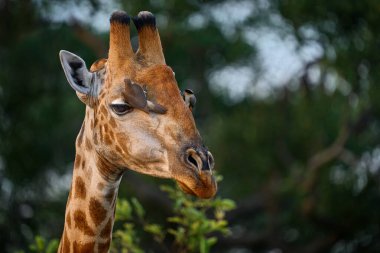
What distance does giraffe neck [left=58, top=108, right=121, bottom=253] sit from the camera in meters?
4.67

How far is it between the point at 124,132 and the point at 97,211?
1.52 feet

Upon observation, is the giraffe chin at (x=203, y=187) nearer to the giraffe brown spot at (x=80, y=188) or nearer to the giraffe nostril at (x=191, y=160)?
the giraffe nostril at (x=191, y=160)

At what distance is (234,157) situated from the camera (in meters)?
22.9

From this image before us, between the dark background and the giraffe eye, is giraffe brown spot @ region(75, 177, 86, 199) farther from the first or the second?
the dark background

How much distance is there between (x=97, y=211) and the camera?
468cm

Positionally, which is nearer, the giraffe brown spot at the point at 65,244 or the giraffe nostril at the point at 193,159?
the giraffe nostril at the point at 193,159

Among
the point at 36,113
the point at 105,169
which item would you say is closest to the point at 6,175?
the point at 36,113

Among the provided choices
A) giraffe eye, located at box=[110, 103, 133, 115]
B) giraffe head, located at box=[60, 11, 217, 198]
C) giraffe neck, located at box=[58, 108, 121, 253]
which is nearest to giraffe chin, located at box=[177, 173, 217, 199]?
giraffe head, located at box=[60, 11, 217, 198]

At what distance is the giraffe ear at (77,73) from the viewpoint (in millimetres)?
4734

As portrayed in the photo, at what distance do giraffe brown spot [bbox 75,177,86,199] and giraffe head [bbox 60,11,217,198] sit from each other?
0.59 feet

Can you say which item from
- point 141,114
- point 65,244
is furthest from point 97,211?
point 141,114

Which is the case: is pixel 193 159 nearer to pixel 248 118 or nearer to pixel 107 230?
pixel 107 230

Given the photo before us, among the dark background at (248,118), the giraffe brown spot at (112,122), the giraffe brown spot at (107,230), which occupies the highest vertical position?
the giraffe brown spot at (112,122)

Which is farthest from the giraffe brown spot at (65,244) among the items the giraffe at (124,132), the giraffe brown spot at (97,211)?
the giraffe brown spot at (97,211)
